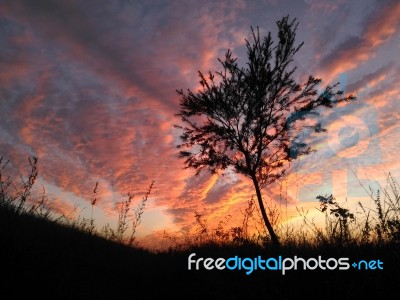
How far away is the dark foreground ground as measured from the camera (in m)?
3.32

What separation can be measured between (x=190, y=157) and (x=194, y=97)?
100 inches

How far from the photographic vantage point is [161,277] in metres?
5.23

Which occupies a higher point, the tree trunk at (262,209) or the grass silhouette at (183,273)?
the tree trunk at (262,209)

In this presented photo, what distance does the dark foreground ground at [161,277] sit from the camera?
3318 millimetres

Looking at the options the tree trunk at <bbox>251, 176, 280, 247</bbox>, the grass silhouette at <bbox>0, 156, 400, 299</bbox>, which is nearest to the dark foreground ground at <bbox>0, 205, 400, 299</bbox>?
the grass silhouette at <bbox>0, 156, 400, 299</bbox>

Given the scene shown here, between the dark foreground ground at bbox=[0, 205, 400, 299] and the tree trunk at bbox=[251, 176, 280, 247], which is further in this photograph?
the tree trunk at bbox=[251, 176, 280, 247]

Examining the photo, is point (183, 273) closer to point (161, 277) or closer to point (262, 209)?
point (161, 277)

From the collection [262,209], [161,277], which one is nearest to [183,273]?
[161,277]

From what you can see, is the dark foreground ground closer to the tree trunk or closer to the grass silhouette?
the grass silhouette

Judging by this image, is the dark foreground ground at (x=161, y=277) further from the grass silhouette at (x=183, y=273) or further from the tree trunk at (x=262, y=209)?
the tree trunk at (x=262, y=209)

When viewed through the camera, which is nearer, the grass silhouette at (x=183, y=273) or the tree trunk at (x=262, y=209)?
the grass silhouette at (x=183, y=273)

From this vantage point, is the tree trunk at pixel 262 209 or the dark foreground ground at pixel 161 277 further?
the tree trunk at pixel 262 209

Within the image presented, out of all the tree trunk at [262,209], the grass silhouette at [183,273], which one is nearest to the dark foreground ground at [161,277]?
the grass silhouette at [183,273]

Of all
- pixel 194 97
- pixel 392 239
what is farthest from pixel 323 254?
pixel 194 97
